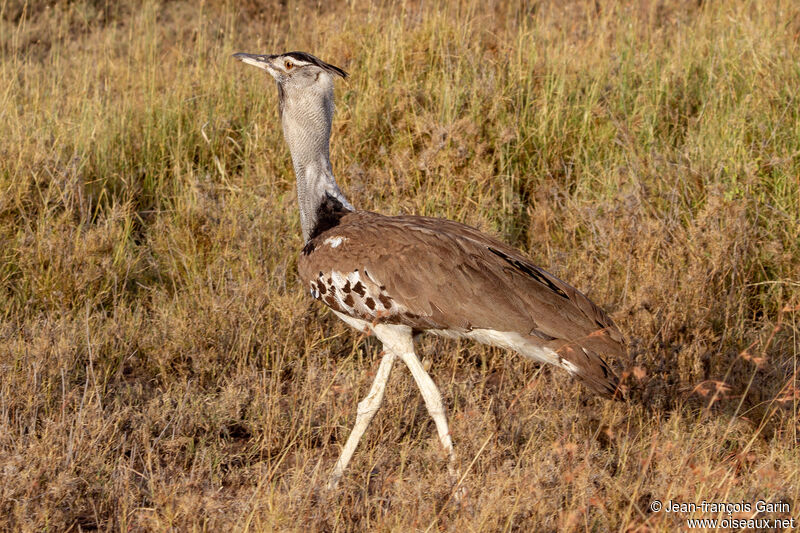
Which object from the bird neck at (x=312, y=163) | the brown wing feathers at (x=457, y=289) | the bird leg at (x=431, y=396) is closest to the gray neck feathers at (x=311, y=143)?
the bird neck at (x=312, y=163)

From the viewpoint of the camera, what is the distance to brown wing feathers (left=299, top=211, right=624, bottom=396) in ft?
9.55

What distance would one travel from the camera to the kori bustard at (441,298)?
292cm

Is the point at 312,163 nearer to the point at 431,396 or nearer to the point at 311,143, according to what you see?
the point at 311,143

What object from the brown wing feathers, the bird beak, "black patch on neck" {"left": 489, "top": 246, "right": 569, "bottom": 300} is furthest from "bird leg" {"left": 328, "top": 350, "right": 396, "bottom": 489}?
the bird beak

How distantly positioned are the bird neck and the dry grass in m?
0.54

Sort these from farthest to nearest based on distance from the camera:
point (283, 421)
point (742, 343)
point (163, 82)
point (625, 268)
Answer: point (163, 82) < point (625, 268) < point (742, 343) < point (283, 421)

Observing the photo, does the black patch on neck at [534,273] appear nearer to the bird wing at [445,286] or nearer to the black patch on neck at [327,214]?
the bird wing at [445,286]

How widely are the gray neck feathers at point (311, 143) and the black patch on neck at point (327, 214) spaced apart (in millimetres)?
13

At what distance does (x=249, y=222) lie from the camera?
4.35m

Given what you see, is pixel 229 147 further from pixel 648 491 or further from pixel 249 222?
pixel 648 491

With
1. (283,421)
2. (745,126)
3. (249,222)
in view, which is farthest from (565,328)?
(745,126)

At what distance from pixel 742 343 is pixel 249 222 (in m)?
2.28

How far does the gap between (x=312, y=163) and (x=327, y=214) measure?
0.23 m

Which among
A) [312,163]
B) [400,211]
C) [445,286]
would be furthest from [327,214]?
[400,211]
